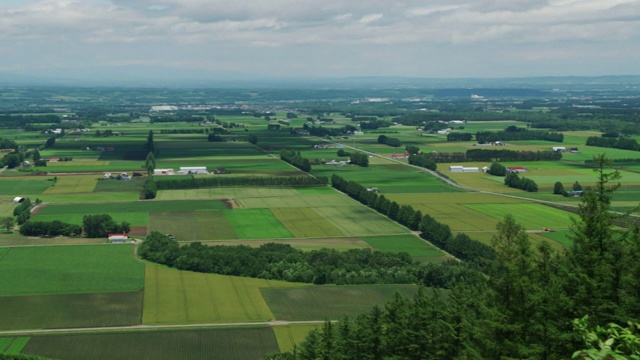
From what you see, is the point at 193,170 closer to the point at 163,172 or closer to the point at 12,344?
the point at 163,172

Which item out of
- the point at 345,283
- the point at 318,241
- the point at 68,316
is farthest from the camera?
the point at 318,241

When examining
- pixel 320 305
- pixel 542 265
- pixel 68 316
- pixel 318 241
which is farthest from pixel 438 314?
pixel 318 241

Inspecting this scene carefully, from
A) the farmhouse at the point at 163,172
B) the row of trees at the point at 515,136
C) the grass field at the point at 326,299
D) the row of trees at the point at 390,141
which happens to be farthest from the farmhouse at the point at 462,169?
the grass field at the point at 326,299

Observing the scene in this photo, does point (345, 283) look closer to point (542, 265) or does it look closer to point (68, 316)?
point (68, 316)

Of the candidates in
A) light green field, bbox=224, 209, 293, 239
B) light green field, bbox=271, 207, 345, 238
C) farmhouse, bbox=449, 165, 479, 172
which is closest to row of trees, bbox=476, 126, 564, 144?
farmhouse, bbox=449, 165, 479, 172

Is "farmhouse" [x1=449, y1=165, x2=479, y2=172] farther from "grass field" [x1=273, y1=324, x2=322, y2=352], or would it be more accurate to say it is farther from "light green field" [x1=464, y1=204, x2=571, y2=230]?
"grass field" [x1=273, y1=324, x2=322, y2=352]

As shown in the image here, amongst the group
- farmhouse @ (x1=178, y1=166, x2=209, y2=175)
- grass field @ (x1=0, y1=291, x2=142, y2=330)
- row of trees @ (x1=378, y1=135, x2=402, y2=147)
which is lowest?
row of trees @ (x1=378, y1=135, x2=402, y2=147)

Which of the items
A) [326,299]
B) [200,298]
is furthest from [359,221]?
[200,298]
